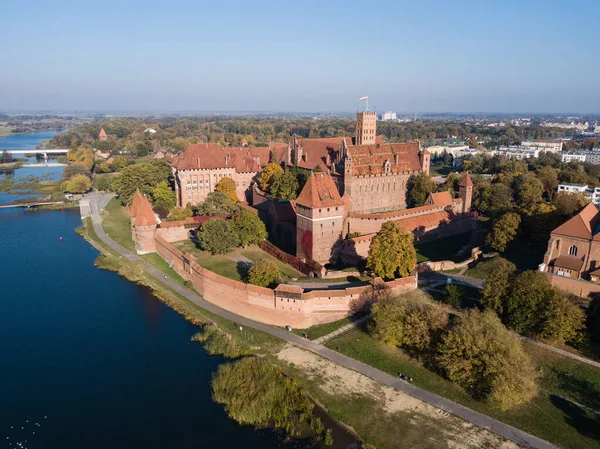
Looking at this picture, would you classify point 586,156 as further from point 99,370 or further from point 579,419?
point 99,370

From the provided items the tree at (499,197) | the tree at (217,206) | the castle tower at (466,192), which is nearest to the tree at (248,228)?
the tree at (217,206)

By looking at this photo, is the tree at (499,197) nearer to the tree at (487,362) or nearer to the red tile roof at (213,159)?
the red tile roof at (213,159)

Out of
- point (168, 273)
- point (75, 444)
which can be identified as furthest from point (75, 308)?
point (75, 444)

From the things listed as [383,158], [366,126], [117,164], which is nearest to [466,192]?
[383,158]

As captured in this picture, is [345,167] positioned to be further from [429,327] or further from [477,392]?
[477,392]

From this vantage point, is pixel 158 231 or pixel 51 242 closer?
pixel 158 231

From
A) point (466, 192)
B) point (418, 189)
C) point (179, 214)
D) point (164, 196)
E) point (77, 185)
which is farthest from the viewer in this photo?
point (77, 185)
